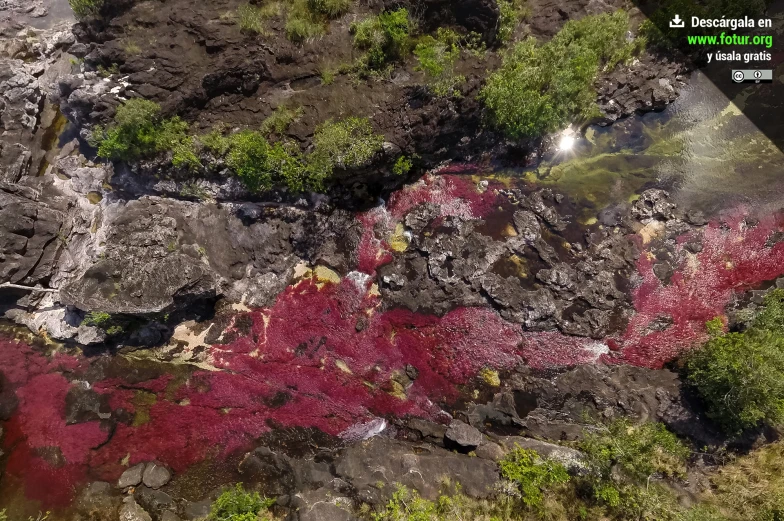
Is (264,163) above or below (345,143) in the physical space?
below

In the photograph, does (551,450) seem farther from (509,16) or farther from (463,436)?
(509,16)

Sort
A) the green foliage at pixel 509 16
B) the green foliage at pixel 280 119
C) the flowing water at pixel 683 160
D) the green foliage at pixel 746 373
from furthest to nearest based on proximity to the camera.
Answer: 1. the flowing water at pixel 683 160
2. the green foliage at pixel 509 16
3. the green foliage at pixel 280 119
4. the green foliage at pixel 746 373

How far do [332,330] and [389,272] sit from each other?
3204mm

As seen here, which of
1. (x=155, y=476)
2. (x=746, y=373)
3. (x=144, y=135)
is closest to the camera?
(x=746, y=373)

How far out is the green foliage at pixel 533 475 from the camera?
1229cm

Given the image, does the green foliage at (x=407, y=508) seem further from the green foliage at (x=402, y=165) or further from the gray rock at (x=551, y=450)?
the green foliage at (x=402, y=165)

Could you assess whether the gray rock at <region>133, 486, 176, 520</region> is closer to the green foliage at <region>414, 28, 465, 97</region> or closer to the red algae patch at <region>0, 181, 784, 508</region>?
the red algae patch at <region>0, 181, 784, 508</region>

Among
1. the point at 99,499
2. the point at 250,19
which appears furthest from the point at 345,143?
the point at 99,499

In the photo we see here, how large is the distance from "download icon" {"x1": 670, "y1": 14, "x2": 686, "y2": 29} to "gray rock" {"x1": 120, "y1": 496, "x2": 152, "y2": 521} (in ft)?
87.2

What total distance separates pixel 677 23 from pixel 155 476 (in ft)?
85.3

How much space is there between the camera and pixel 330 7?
13281mm

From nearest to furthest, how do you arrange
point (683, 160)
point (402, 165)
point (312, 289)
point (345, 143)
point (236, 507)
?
point (236, 507) < point (345, 143) < point (402, 165) < point (683, 160) < point (312, 289)

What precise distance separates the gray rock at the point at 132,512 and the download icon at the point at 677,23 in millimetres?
26588

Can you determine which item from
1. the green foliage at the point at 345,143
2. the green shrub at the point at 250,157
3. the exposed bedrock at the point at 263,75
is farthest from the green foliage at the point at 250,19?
the green foliage at the point at 345,143
